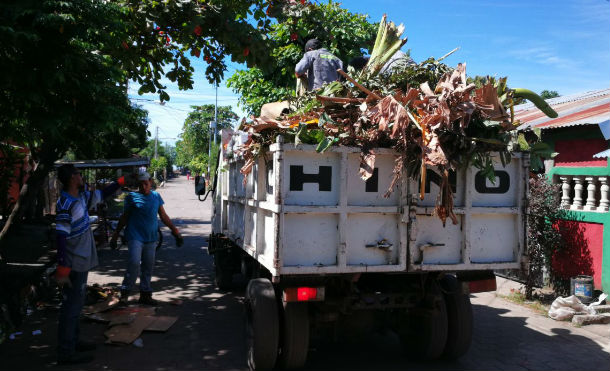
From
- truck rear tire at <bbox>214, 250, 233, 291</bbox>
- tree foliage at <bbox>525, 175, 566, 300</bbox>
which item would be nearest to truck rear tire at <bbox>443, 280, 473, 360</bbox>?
tree foliage at <bbox>525, 175, 566, 300</bbox>

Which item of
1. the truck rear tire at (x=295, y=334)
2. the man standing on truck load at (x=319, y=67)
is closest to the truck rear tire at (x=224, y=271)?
the man standing on truck load at (x=319, y=67)

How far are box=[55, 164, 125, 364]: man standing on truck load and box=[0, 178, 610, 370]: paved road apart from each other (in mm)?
249

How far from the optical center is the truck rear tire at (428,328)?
13.8ft

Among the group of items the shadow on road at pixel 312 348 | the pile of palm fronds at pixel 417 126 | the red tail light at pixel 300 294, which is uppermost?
the pile of palm fronds at pixel 417 126

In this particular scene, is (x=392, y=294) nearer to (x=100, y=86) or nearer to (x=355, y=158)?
(x=355, y=158)

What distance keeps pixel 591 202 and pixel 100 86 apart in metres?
7.02

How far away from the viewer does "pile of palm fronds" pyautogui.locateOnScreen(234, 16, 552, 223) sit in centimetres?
364

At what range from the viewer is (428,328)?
14.4 feet

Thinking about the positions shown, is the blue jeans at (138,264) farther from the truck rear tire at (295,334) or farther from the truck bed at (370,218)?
the truck rear tire at (295,334)

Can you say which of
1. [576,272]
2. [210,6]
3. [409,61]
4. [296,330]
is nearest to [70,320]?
[296,330]

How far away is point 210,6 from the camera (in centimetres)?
726

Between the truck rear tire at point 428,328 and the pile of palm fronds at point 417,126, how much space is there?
2.95 feet

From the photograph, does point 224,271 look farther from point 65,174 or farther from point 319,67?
point 319,67

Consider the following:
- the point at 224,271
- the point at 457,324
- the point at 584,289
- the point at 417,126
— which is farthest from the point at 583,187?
the point at 224,271
